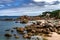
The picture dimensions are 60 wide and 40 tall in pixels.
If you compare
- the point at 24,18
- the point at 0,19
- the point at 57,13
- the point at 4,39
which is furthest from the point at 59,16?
the point at 4,39

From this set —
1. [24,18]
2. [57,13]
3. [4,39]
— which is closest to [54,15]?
[57,13]

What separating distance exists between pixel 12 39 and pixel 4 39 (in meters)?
1.12

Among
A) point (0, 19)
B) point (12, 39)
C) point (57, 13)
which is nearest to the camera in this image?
point (12, 39)

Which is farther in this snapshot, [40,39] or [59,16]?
[59,16]

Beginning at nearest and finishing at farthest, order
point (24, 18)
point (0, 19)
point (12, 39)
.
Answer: point (12, 39) → point (24, 18) → point (0, 19)

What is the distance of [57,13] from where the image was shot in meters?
50.6

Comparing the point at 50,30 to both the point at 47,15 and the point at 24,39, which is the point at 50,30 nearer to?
the point at 24,39

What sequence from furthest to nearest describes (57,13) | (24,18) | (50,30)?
(57,13), (24,18), (50,30)

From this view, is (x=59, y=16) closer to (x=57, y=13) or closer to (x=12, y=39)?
(x=57, y=13)

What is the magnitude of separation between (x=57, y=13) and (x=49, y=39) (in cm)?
3412

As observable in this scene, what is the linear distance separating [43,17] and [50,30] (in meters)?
26.1

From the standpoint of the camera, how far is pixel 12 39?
19281mm

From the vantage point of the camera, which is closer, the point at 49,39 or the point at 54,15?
the point at 49,39

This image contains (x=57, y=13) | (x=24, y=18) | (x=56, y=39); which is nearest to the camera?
(x=56, y=39)
